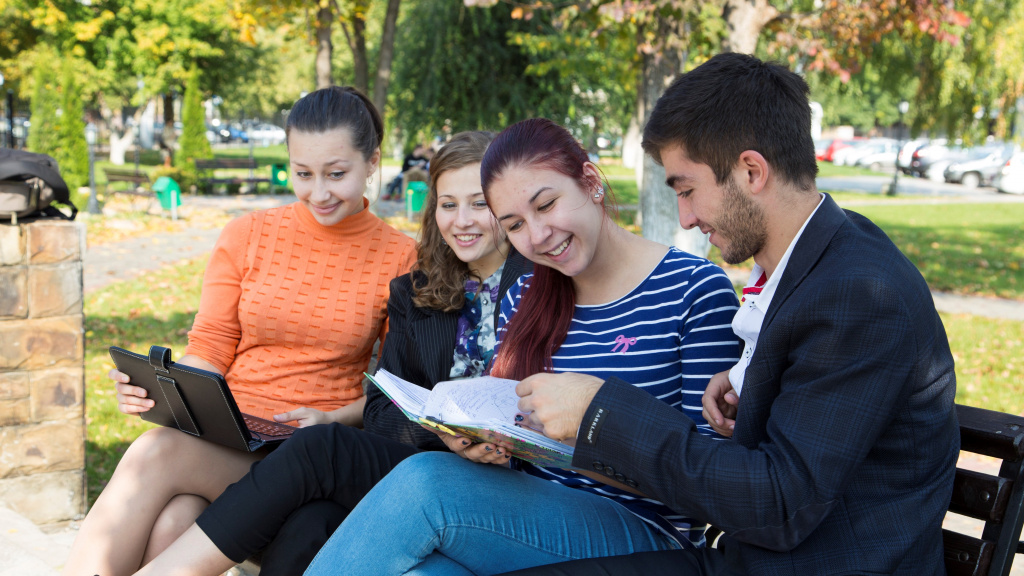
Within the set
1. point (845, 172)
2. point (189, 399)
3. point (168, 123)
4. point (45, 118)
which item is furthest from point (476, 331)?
point (845, 172)

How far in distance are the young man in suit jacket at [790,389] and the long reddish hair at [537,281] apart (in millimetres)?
446

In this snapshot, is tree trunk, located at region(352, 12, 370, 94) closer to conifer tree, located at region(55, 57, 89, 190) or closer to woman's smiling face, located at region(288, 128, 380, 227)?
conifer tree, located at region(55, 57, 89, 190)

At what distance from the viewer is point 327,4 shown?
11359 millimetres

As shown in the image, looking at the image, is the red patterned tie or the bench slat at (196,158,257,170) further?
the bench slat at (196,158,257,170)

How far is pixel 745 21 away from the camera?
288 inches

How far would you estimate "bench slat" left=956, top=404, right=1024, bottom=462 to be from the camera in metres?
1.86

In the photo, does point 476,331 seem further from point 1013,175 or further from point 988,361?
point 1013,175

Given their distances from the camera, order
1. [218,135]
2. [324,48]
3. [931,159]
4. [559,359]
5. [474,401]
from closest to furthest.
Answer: [474,401], [559,359], [324,48], [931,159], [218,135]

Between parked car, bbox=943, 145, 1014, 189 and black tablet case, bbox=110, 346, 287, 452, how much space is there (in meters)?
32.9

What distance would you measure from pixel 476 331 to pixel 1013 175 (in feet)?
100

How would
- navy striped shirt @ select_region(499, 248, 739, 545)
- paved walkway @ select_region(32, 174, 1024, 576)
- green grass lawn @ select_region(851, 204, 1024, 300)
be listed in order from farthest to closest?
green grass lawn @ select_region(851, 204, 1024, 300) → paved walkway @ select_region(32, 174, 1024, 576) → navy striped shirt @ select_region(499, 248, 739, 545)

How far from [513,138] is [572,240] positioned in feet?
1.04

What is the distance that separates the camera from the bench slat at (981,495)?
189cm

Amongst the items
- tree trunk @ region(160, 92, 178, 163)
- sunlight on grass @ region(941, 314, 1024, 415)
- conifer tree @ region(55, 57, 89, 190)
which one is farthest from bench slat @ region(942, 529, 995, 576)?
tree trunk @ region(160, 92, 178, 163)
